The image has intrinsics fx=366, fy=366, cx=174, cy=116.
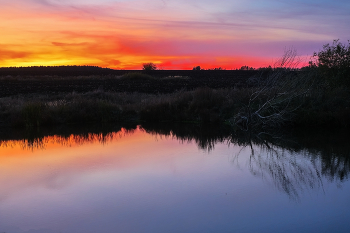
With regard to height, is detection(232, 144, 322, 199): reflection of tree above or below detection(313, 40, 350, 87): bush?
below

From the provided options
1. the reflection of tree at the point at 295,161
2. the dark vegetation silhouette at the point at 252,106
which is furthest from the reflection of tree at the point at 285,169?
the dark vegetation silhouette at the point at 252,106

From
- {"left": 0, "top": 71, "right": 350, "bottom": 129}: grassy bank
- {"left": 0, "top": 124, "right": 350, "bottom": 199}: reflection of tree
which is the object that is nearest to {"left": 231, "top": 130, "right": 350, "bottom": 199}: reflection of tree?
{"left": 0, "top": 124, "right": 350, "bottom": 199}: reflection of tree

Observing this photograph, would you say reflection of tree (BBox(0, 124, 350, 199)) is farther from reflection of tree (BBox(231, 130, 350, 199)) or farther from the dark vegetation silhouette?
the dark vegetation silhouette

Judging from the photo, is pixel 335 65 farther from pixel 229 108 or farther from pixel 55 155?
pixel 55 155

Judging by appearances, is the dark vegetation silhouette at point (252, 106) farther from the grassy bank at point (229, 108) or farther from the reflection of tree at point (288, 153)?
the reflection of tree at point (288, 153)

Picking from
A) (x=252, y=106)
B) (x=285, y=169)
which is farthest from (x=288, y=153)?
(x=252, y=106)

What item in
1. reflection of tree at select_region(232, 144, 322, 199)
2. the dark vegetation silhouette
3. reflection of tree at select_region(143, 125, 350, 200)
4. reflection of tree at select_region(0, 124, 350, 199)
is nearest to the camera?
reflection of tree at select_region(232, 144, 322, 199)

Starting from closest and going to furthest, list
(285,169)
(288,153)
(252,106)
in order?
(285,169), (288,153), (252,106)

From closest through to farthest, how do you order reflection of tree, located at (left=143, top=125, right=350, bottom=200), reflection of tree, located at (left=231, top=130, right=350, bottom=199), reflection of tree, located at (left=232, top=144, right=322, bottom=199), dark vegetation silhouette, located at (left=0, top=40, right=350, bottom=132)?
reflection of tree, located at (left=232, top=144, right=322, bottom=199), reflection of tree, located at (left=231, top=130, right=350, bottom=199), reflection of tree, located at (left=143, top=125, right=350, bottom=200), dark vegetation silhouette, located at (left=0, top=40, right=350, bottom=132)

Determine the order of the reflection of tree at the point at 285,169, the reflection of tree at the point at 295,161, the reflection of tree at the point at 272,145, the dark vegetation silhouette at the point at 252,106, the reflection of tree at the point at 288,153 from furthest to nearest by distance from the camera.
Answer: the dark vegetation silhouette at the point at 252,106, the reflection of tree at the point at 272,145, the reflection of tree at the point at 288,153, the reflection of tree at the point at 295,161, the reflection of tree at the point at 285,169

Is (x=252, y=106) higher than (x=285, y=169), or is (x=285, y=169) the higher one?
(x=252, y=106)

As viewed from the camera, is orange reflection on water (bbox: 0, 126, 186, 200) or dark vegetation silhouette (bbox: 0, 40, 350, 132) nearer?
orange reflection on water (bbox: 0, 126, 186, 200)

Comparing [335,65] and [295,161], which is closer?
[295,161]

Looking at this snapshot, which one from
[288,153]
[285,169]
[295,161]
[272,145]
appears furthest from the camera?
[272,145]
